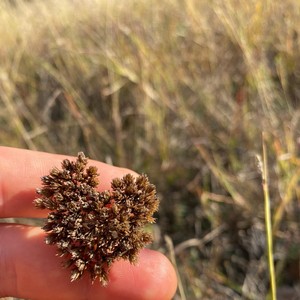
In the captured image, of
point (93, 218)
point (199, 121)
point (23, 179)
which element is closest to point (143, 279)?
point (93, 218)

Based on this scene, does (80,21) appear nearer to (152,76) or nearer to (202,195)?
(152,76)

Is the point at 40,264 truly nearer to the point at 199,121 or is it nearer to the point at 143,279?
the point at 143,279

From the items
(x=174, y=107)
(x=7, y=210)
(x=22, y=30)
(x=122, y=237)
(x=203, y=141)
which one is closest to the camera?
(x=122, y=237)

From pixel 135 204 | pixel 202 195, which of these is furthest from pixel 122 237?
pixel 202 195

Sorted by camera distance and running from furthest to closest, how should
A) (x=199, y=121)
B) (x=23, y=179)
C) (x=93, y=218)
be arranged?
(x=199, y=121)
(x=23, y=179)
(x=93, y=218)

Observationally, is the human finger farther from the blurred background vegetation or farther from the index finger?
the blurred background vegetation
